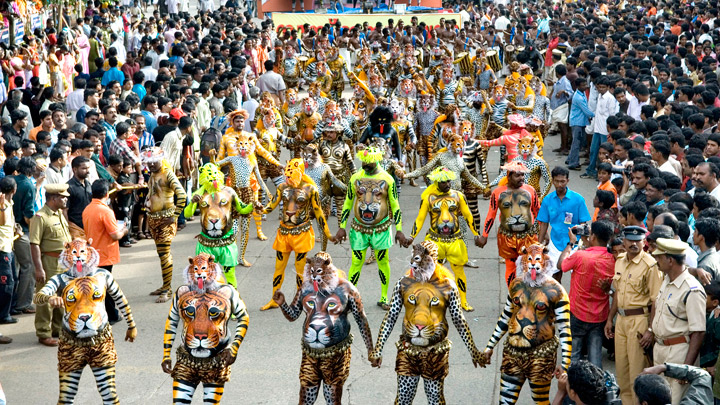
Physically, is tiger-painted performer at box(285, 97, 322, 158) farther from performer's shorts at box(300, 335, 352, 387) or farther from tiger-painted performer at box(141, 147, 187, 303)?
performer's shorts at box(300, 335, 352, 387)

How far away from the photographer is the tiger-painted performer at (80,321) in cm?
721

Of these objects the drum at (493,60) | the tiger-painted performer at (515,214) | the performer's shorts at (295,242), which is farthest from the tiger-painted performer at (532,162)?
the drum at (493,60)

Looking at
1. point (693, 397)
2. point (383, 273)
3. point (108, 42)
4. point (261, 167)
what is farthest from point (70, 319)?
point (108, 42)

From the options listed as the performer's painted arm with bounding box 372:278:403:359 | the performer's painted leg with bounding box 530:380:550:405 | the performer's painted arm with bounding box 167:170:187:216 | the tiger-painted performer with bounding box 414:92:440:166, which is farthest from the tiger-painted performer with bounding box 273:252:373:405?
the tiger-painted performer with bounding box 414:92:440:166

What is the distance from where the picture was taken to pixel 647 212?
832cm

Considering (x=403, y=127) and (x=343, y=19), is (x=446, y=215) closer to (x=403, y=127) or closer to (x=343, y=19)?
(x=403, y=127)

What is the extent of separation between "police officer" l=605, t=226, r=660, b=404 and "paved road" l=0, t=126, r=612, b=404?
1.17 m

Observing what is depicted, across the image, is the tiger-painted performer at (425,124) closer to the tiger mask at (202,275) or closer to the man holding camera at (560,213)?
the man holding camera at (560,213)

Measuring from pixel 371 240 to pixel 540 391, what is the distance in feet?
11.2

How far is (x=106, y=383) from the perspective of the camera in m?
7.34

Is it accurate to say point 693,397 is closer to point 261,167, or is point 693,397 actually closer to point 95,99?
point 261,167

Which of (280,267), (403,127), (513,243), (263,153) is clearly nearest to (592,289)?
(513,243)

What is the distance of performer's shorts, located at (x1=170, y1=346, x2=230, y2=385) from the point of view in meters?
6.95

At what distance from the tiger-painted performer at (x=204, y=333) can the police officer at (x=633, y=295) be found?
10.3ft
